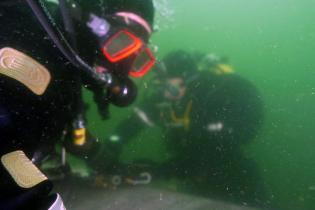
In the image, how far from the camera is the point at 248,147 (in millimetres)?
7359

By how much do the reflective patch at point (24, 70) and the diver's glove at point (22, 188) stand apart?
1.29 feet

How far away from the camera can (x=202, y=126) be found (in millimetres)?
6793

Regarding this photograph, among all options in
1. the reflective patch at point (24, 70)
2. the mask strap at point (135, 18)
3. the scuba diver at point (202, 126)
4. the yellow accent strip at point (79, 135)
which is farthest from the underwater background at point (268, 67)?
the reflective patch at point (24, 70)

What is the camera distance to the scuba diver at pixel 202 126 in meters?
6.14

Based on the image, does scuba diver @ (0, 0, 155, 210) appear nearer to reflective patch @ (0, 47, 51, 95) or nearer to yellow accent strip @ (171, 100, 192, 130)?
reflective patch @ (0, 47, 51, 95)

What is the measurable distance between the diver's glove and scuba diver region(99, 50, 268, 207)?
4.65m

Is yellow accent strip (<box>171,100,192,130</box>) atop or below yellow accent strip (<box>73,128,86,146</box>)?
below

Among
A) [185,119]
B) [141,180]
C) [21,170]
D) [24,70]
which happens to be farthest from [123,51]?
[185,119]

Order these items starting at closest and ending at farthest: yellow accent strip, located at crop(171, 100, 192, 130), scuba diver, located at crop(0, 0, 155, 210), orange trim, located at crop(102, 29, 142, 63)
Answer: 1. scuba diver, located at crop(0, 0, 155, 210)
2. orange trim, located at crop(102, 29, 142, 63)
3. yellow accent strip, located at crop(171, 100, 192, 130)

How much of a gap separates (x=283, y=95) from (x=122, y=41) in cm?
914

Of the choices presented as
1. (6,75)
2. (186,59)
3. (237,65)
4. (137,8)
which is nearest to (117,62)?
(137,8)

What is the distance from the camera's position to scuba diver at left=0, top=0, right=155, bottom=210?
94 centimetres

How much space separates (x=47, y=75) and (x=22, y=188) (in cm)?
65

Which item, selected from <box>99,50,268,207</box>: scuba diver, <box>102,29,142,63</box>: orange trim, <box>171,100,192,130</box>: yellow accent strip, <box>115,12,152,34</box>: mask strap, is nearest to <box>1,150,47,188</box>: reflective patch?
<box>102,29,142,63</box>: orange trim
